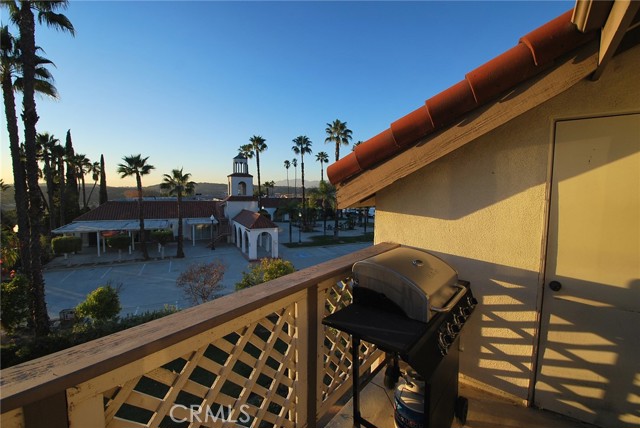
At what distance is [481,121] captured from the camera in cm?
217

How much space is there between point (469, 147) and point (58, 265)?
88.1ft

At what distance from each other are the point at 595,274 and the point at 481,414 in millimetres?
1493

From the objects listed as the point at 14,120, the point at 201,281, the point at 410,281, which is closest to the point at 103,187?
the point at 14,120

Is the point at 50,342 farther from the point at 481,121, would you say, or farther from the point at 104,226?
the point at 104,226

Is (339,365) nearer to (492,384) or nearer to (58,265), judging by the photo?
(492,384)

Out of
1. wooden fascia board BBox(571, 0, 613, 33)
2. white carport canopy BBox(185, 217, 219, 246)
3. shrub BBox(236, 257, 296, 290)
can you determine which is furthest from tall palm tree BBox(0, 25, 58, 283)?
white carport canopy BBox(185, 217, 219, 246)

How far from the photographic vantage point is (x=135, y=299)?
45.8ft

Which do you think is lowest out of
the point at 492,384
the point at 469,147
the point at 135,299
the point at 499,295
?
the point at 135,299

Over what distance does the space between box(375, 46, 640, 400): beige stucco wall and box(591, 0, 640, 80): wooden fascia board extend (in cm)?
48

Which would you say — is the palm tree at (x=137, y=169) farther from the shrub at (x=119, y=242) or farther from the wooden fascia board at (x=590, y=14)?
the wooden fascia board at (x=590, y=14)

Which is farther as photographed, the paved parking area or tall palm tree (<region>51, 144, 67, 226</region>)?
tall palm tree (<region>51, 144, 67, 226</region>)

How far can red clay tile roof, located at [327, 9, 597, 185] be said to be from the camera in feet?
6.00

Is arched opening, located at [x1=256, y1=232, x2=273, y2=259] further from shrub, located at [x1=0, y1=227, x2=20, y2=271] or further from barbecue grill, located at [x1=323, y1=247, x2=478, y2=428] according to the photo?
barbecue grill, located at [x1=323, y1=247, x2=478, y2=428]

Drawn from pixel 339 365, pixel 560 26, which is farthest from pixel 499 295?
pixel 560 26
